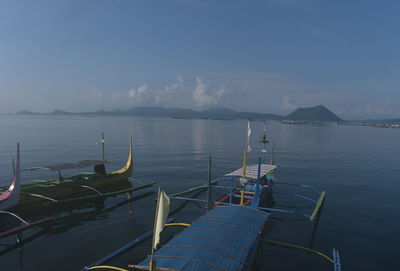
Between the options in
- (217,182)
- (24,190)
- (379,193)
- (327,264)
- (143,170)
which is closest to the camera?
(327,264)

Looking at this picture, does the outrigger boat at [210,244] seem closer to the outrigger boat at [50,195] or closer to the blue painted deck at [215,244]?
the blue painted deck at [215,244]

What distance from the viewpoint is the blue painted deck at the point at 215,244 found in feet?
39.4

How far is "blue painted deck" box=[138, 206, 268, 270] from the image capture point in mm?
12023

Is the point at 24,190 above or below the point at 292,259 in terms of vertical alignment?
above

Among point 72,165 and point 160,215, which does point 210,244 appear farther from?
point 72,165

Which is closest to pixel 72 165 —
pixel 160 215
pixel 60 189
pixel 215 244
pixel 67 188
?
pixel 67 188

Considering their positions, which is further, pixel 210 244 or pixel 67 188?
pixel 67 188

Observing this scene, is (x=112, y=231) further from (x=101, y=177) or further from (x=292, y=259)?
(x=292, y=259)

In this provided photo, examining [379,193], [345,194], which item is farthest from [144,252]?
[379,193]

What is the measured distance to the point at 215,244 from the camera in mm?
13648

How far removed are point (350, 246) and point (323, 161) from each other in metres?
46.2

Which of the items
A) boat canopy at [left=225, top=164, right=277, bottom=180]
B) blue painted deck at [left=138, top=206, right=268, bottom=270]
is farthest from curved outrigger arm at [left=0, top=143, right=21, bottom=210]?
boat canopy at [left=225, top=164, right=277, bottom=180]

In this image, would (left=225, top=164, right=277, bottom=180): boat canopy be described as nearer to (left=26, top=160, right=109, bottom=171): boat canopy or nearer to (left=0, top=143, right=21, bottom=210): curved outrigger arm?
(left=26, top=160, right=109, bottom=171): boat canopy

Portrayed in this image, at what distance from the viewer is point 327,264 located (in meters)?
20.0
